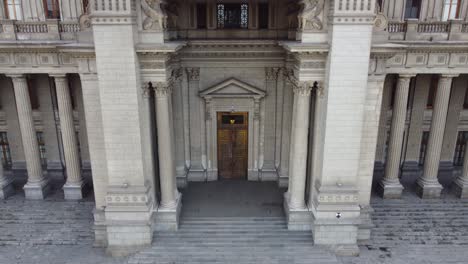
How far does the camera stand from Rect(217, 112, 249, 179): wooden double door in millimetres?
24250

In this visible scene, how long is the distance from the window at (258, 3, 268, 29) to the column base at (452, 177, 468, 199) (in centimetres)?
1613

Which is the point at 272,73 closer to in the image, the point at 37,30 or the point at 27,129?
the point at 37,30

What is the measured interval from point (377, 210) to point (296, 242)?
6.55 metres

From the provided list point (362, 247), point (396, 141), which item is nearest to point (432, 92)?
point (396, 141)

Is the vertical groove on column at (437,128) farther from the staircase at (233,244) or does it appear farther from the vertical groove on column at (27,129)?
the vertical groove on column at (27,129)

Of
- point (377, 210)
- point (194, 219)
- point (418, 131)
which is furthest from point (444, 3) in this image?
point (194, 219)

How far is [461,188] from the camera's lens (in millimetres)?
23672

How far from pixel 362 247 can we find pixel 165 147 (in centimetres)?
1163

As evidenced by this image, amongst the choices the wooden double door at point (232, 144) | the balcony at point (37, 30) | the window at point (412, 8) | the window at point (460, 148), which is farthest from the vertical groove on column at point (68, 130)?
the window at point (460, 148)

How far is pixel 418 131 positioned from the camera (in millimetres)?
25188

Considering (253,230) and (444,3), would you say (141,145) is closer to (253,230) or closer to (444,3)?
(253,230)

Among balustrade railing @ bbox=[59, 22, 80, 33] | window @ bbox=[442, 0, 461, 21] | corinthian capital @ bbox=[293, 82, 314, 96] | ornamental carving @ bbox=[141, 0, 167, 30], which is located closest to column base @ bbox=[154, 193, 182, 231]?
corinthian capital @ bbox=[293, 82, 314, 96]

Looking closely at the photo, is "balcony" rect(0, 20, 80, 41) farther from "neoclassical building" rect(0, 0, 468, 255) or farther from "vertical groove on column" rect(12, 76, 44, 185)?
"vertical groove on column" rect(12, 76, 44, 185)

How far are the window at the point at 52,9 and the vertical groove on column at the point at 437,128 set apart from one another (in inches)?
930
